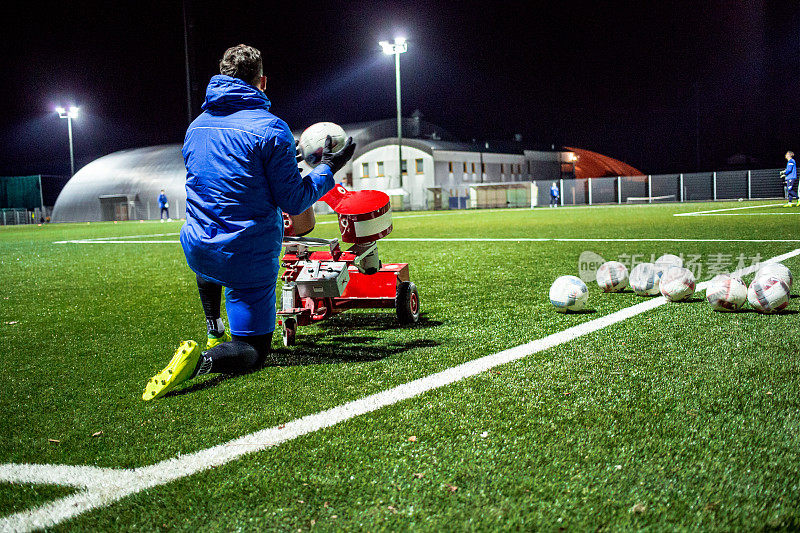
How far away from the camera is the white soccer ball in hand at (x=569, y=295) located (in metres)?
5.23

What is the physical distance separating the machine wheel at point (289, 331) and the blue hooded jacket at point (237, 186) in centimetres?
87

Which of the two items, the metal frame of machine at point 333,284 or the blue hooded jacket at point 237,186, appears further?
the metal frame of machine at point 333,284

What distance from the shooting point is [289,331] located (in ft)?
14.5

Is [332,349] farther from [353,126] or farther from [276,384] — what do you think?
[353,126]

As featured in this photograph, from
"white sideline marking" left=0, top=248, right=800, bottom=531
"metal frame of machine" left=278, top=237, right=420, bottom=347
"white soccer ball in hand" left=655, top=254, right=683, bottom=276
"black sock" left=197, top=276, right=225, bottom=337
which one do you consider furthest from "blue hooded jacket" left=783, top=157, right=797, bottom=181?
"black sock" left=197, top=276, right=225, bottom=337

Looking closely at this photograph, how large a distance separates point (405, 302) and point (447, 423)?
2209 mm

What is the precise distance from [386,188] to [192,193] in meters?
50.2

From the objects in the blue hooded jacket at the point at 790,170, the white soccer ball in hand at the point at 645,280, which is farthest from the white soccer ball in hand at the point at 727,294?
the blue hooded jacket at the point at 790,170

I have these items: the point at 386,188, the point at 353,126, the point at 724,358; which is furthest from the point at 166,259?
the point at 353,126

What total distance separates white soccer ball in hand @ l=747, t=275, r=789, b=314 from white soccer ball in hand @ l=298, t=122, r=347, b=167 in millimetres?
3321

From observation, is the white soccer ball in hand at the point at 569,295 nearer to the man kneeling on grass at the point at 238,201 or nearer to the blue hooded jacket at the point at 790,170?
the man kneeling on grass at the point at 238,201

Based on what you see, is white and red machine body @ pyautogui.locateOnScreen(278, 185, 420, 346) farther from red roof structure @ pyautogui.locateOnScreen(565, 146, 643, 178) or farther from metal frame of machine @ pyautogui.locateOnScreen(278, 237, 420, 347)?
red roof structure @ pyautogui.locateOnScreen(565, 146, 643, 178)

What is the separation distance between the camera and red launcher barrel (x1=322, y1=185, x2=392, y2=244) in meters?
4.44

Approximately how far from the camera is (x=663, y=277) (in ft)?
18.7
